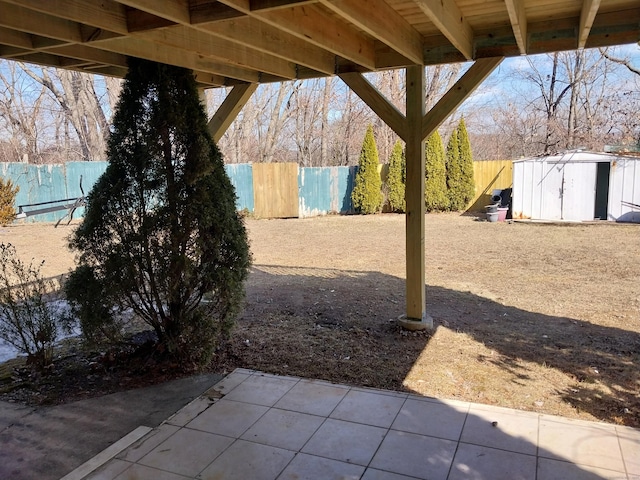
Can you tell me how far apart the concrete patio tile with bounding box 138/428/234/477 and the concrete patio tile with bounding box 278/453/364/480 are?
454 millimetres

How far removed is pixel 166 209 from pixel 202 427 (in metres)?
1.62

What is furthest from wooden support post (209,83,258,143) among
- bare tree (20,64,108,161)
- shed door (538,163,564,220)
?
bare tree (20,64,108,161)

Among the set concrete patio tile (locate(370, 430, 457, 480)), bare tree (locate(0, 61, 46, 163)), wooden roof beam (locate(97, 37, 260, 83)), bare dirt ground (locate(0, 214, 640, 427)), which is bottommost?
bare dirt ground (locate(0, 214, 640, 427))

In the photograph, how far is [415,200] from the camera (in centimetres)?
445

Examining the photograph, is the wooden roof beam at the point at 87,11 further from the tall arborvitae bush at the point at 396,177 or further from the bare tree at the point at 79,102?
the bare tree at the point at 79,102

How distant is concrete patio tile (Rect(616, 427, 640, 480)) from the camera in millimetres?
2312

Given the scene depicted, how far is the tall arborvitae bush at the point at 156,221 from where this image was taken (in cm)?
349

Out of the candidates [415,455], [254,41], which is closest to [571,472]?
[415,455]

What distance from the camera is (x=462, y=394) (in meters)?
3.35

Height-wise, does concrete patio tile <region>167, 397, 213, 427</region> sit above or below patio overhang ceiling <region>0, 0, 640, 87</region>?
below

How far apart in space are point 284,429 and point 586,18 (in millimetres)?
3247

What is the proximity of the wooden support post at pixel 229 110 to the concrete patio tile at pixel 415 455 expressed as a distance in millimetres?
3244

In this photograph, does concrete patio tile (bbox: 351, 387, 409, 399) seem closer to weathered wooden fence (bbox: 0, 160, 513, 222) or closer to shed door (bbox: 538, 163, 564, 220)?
weathered wooden fence (bbox: 0, 160, 513, 222)

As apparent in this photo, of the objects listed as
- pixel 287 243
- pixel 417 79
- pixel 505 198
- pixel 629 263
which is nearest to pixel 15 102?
pixel 287 243
